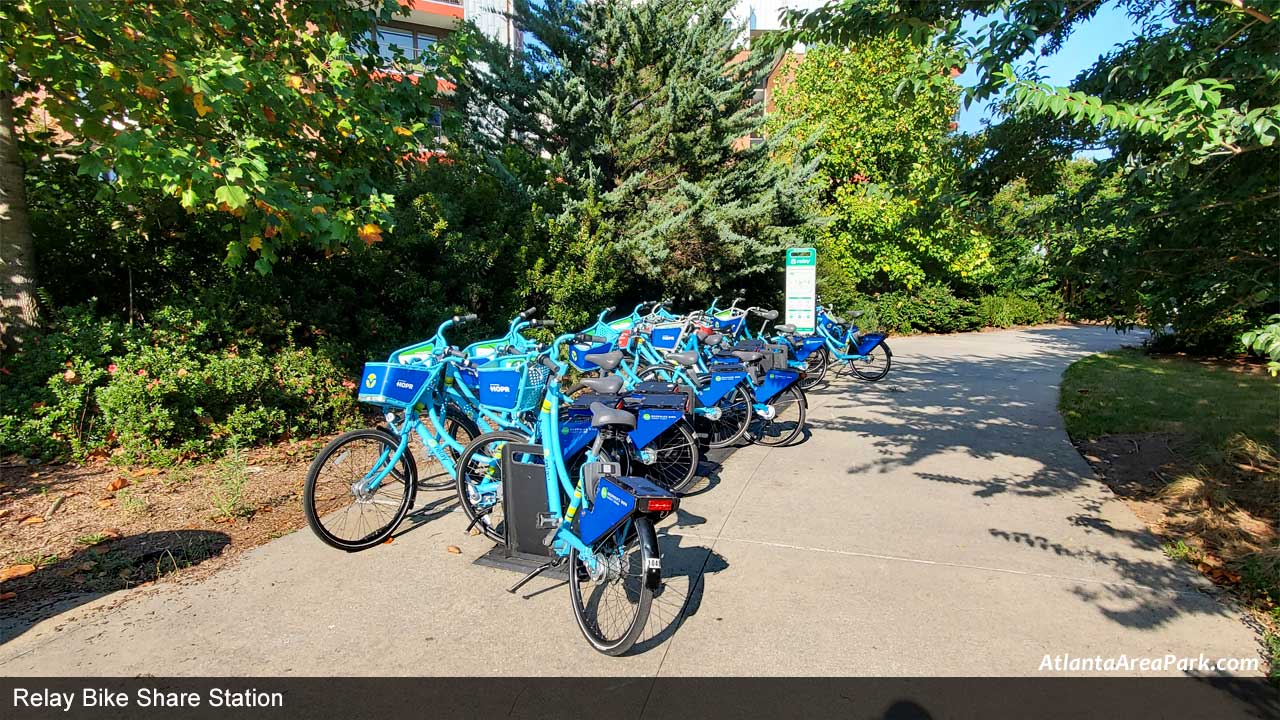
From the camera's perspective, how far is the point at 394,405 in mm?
4137

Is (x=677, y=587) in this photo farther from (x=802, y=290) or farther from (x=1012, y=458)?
(x=802, y=290)

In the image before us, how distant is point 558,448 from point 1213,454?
18.2 ft

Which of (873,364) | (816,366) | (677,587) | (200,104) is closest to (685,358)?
(677,587)

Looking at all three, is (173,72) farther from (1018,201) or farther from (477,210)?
(1018,201)

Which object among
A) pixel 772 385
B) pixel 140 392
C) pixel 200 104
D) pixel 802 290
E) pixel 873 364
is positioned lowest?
pixel 873 364

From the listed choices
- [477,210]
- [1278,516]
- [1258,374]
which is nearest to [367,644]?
[1278,516]

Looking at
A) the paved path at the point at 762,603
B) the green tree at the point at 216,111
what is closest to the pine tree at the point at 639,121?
the green tree at the point at 216,111

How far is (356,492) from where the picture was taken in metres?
4.00

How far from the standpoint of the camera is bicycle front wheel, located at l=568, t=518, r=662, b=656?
280cm

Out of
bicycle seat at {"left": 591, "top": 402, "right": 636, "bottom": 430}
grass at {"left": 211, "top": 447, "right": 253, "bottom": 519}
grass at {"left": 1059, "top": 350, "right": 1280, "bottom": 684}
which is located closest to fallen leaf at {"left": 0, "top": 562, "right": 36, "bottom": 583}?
grass at {"left": 211, "top": 447, "right": 253, "bottom": 519}

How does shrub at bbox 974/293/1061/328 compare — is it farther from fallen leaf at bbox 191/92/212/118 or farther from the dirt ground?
fallen leaf at bbox 191/92/212/118

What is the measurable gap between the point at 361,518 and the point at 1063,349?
15921mm

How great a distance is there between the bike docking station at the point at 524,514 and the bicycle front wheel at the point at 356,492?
914mm

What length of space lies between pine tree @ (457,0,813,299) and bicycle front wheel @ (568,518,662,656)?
293 inches
